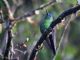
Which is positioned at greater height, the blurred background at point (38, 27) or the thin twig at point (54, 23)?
the thin twig at point (54, 23)

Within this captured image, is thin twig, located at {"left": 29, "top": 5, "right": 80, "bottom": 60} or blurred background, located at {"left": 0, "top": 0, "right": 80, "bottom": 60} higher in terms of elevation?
thin twig, located at {"left": 29, "top": 5, "right": 80, "bottom": 60}

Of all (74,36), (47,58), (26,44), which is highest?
(26,44)

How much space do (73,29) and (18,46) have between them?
10.1 feet

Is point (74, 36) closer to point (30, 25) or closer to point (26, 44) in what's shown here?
point (30, 25)

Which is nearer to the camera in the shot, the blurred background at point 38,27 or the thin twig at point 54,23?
the thin twig at point 54,23

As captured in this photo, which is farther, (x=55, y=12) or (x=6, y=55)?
(x=55, y=12)

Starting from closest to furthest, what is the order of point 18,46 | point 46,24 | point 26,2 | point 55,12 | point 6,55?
point 6,55
point 18,46
point 46,24
point 55,12
point 26,2

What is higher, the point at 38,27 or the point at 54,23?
the point at 54,23

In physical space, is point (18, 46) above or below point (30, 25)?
above

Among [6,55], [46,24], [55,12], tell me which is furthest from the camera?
[55,12]

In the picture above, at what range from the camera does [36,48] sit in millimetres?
3146

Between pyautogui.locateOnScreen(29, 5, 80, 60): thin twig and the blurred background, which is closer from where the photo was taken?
pyautogui.locateOnScreen(29, 5, 80, 60): thin twig

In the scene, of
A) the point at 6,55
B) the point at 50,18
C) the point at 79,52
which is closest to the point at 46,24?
the point at 50,18

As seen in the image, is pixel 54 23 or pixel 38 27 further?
pixel 38 27
